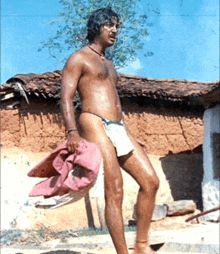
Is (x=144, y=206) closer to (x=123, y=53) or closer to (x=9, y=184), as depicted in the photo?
(x=9, y=184)

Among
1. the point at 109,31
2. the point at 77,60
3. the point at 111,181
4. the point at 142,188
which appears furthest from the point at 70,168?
the point at 109,31

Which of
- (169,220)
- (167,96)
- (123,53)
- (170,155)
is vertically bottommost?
(169,220)

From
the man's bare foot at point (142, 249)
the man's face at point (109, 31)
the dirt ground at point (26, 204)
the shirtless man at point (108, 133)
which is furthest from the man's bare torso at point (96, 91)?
the dirt ground at point (26, 204)

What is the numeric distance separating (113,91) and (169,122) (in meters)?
9.79

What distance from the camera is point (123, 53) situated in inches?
488

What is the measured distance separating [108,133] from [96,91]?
354 mm

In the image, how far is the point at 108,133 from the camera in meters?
3.52

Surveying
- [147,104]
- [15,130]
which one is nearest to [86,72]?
[15,130]

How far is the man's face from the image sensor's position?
3.66m

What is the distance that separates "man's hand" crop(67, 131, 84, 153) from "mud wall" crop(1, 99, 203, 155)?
328 inches

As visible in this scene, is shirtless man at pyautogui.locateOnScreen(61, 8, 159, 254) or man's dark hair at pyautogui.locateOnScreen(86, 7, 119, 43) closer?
shirtless man at pyautogui.locateOnScreen(61, 8, 159, 254)

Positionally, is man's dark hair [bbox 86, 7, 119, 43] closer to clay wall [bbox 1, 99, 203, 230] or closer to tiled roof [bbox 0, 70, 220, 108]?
tiled roof [bbox 0, 70, 220, 108]

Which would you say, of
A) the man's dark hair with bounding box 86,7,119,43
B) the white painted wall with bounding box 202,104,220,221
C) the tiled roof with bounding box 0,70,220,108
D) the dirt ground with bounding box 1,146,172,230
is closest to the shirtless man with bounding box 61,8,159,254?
the man's dark hair with bounding box 86,7,119,43

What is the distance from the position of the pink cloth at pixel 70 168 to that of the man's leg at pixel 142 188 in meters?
0.33
